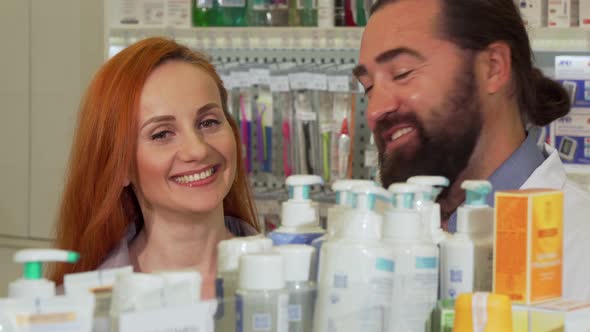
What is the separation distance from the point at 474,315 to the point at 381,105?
2.77 ft

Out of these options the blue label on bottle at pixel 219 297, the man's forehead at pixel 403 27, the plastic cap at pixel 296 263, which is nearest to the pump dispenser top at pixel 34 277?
the blue label on bottle at pixel 219 297

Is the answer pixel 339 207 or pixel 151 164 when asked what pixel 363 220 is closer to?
pixel 339 207

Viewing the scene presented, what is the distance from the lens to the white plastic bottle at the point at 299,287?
1.31 m

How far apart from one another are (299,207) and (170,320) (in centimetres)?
40

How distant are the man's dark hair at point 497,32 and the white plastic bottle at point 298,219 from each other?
68cm

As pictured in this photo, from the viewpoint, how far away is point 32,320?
1053 millimetres

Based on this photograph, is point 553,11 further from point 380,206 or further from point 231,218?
point 380,206

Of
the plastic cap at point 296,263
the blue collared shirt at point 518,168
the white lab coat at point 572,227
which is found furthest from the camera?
the blue collared shirt at point 518,168

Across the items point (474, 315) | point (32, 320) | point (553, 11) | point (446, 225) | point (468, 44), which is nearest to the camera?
point (32, 320)

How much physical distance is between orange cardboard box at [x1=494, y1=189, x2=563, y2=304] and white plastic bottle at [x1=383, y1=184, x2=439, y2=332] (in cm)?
9

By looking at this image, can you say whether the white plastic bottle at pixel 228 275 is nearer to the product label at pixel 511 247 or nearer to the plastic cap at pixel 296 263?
the plastic cap at pixel 296 263

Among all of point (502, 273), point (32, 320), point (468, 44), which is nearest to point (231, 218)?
point (468, 44)

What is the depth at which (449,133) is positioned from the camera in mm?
2002

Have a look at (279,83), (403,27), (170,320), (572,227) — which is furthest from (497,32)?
(279,83)
